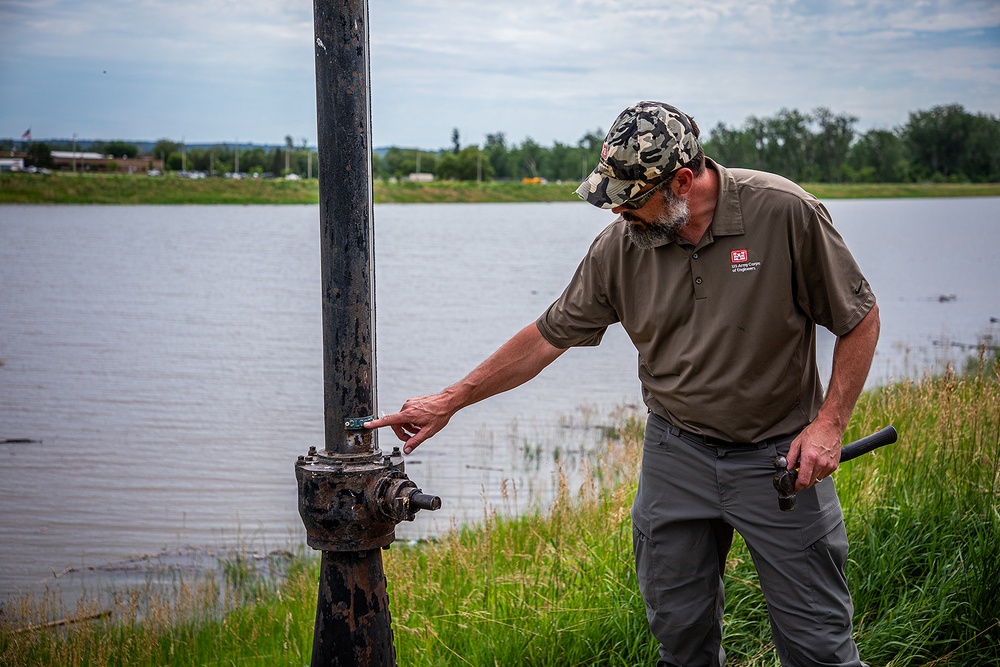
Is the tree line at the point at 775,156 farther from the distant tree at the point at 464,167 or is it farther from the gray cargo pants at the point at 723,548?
the gray cargo pants at the point at 723,548

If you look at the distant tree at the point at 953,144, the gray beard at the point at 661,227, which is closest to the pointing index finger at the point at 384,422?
the gray beard at the point at 661,227

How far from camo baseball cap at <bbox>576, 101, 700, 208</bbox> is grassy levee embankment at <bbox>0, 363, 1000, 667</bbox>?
1713 millimetres

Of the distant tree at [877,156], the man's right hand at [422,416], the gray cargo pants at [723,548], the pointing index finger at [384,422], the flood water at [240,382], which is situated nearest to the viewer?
the pointing index finger at [384,422]

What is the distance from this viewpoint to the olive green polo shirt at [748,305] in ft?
9.72

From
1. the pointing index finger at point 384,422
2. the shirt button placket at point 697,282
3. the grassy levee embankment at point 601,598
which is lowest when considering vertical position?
the grassy levee embankment at point 601,598

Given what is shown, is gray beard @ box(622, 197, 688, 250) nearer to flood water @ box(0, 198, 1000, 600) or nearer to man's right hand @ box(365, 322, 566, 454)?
man's right hand @ box(365, 322, 566, 454)

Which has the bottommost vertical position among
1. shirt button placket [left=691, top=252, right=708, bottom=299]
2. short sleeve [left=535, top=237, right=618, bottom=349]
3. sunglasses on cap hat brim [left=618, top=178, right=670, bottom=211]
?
short sleeve [left=535, top=237, right=618, bottom=349]

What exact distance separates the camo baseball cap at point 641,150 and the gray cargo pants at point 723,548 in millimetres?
826

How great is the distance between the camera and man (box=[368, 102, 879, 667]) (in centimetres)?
296

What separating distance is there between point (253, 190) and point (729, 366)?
320ft

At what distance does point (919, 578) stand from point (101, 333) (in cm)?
1887

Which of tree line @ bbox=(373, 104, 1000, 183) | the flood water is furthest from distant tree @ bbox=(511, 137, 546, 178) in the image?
the flood water

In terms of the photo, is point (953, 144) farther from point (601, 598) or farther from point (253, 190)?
point (601, 598)

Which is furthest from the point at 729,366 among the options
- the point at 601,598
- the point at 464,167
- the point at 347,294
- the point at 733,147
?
the point at 464,167
